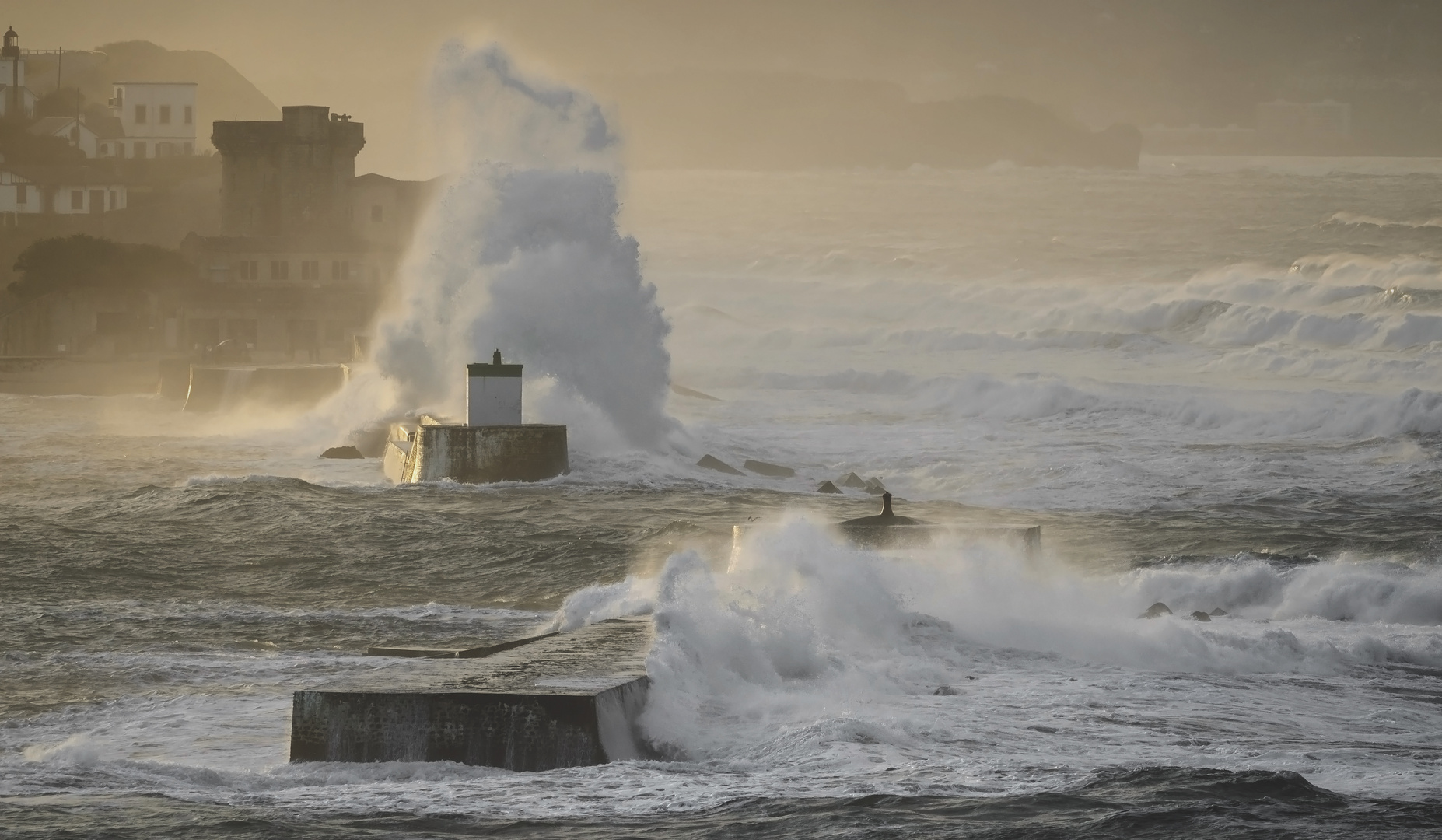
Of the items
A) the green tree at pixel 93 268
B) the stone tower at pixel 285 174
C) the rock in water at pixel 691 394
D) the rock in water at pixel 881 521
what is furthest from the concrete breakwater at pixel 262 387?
the stone tower at pixel 285 174

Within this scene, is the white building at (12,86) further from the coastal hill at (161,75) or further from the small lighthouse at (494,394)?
the small lighthouse at (494,394)

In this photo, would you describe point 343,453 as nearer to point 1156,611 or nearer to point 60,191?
point 1156,611

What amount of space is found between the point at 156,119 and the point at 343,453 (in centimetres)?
5939

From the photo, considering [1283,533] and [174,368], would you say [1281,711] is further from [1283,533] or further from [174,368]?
[174,368]

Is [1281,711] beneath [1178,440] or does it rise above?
beneath

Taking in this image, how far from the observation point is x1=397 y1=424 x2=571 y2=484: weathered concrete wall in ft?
68.9

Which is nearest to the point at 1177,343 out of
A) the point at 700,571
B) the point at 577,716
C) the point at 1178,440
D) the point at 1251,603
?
the point at 1178,440

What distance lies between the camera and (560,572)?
15.4 m

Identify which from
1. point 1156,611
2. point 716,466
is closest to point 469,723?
point 1156,611

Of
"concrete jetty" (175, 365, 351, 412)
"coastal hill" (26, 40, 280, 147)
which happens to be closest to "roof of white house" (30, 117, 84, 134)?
"coastal hill" (26, 40, 280, 147)

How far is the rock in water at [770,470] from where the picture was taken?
24875mm

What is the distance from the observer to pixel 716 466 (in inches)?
964

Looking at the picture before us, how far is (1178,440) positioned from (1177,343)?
2420 cm

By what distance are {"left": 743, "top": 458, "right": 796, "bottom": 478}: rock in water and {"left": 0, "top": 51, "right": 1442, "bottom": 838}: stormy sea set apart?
4.10ft
